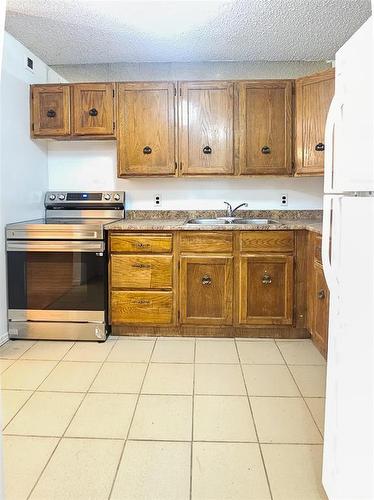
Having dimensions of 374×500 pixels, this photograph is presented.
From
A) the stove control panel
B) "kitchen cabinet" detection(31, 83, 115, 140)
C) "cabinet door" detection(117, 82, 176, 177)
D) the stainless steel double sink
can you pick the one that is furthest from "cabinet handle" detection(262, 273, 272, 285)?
"kitchen cabinet" detection(31, 83, 115, 140)

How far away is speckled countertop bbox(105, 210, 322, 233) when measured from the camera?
3.15 meters

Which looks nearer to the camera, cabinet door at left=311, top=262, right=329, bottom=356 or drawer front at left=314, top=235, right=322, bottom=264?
cabinet door at left=311, top=262, right=329, bottom=356

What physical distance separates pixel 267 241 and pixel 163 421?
5.23 feet

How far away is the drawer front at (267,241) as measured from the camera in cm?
315

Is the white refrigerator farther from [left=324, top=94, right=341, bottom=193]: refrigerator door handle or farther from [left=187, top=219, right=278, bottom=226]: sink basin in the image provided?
[left=187, top=219, right=278, bottom=226]: sink basin

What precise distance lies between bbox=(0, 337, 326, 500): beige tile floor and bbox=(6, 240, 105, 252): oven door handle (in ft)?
2.33

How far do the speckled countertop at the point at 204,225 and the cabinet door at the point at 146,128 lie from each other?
17.4 inches

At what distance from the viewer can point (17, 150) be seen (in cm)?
327

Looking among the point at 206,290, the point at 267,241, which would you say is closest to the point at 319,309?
the point at 267,241

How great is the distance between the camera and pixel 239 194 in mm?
3752

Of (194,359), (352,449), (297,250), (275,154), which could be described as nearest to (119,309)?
(194,359)

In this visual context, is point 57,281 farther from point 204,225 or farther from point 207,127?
point 207,127

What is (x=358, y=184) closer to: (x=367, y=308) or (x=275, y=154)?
(x=367, y=308)

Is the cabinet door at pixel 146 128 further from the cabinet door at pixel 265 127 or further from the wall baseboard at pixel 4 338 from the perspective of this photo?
the wall baseboard at pixel 4 338
